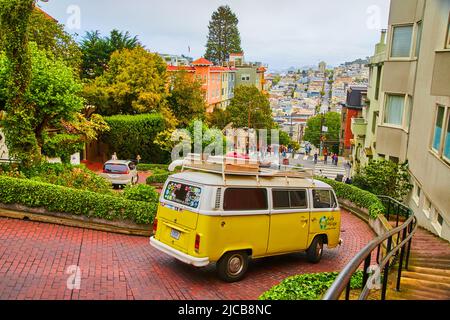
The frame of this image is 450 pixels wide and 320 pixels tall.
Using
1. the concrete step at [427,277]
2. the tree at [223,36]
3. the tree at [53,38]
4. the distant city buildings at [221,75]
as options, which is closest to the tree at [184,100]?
the distant city buildings at [221,75]

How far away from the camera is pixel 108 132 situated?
32.2 metres

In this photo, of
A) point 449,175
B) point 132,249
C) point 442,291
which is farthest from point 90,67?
point 442,291

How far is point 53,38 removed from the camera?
30438 millimetres

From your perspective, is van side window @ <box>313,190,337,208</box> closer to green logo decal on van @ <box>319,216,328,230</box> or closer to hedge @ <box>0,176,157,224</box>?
green logo decal on van @ <box>319,216,328,230</box>

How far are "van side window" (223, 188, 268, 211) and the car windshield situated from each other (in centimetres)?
1457

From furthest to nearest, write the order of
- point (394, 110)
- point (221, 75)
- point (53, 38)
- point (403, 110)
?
1. point (221, 75)
2. point (53, 38)
3. point (394, 110)
4. point (403, 110)

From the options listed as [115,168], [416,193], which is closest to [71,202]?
[115,168]

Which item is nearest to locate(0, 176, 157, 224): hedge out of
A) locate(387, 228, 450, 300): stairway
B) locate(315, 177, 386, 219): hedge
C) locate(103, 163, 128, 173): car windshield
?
locate(387, 228, 450, 300): stairway

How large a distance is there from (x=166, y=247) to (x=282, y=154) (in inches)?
1866

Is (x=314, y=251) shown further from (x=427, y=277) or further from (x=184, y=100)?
(x=184, y=100)

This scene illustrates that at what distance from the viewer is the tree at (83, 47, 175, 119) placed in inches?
1326

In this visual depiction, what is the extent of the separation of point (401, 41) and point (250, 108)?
118 feet
